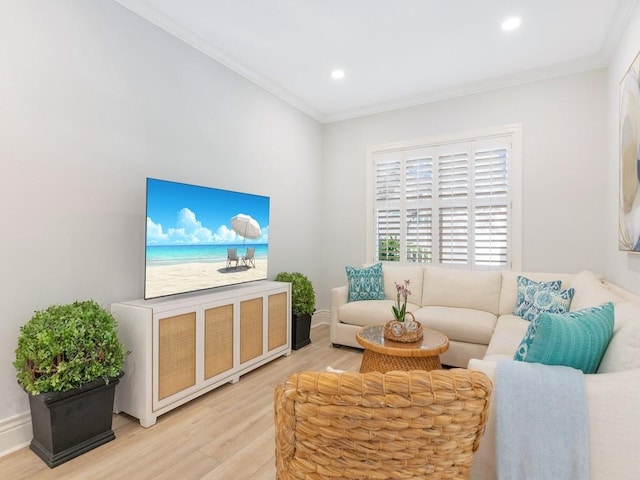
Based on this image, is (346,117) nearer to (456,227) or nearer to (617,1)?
(456,227)

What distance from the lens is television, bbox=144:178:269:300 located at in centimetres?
239

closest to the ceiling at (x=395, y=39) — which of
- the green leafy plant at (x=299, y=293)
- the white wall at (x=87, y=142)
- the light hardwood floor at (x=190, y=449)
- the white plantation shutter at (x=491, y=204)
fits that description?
the white wall at (x=87, y=142)

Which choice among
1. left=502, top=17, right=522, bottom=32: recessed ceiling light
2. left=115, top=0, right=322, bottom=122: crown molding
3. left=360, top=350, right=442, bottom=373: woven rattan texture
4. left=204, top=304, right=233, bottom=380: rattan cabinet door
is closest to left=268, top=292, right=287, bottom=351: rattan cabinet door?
left=204, top=304, right=233, bottom=380: rattan cabinet door

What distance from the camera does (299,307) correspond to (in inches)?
149

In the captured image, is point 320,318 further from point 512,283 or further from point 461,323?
point 512,283

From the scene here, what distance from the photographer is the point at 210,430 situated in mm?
2162

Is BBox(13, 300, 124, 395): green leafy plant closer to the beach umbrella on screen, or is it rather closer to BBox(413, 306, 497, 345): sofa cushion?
the beach umbrella on screen

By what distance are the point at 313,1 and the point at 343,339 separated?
3.08m

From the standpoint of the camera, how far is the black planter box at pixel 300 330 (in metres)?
3.72

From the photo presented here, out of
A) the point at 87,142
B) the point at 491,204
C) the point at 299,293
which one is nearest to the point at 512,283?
the point at 491,204

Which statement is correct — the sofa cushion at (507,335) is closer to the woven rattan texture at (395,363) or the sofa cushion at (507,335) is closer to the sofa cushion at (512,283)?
the sofa cushion at (512,283)

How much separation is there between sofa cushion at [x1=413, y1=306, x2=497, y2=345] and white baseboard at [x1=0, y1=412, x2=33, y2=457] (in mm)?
2941

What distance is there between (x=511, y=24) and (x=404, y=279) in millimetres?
2541

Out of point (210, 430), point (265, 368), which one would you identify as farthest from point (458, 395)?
point (265, 368)
